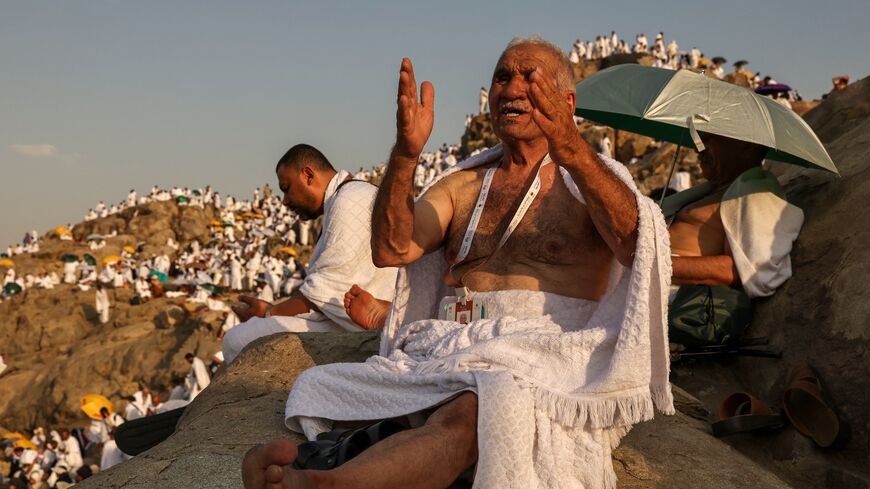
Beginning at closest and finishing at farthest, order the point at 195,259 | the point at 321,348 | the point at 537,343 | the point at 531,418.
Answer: the point at 531,418 → the point at 537,343 → the point at 321,348 → the point at 195,259

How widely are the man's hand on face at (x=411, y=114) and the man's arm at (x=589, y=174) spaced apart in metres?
0.50

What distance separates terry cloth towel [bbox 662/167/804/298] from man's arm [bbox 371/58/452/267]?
240cm

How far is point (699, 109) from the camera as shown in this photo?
5.21m

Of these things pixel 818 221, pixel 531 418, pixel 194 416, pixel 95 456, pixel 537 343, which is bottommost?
pixel 95 456

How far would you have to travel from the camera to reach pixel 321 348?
460cm

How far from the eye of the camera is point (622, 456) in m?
3.26

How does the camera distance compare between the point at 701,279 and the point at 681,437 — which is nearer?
the point at 681,437

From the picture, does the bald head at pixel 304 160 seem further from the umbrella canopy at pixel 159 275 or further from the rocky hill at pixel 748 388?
the umbrella canopy at pixel 159 275

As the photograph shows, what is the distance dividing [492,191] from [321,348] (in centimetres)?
165

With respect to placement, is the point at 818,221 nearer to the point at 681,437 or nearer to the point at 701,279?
the point at 701,279

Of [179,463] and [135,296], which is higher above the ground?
[179,463]

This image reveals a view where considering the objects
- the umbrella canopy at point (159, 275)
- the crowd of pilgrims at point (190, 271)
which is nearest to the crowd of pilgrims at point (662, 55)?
the crowd of pilgrims at point (190, 271)

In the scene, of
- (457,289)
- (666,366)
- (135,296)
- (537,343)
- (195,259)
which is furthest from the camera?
(195,259)

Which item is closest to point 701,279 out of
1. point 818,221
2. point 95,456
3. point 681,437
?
point 818,221
